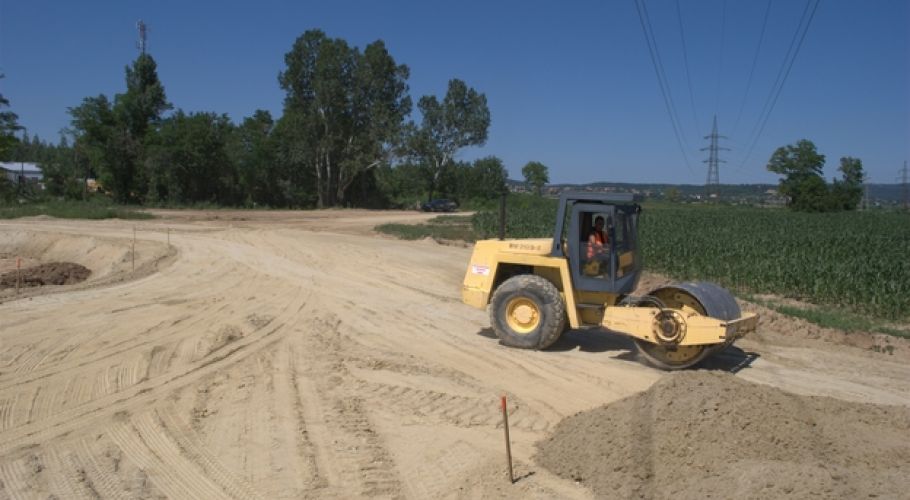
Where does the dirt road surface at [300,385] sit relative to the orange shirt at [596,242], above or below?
below

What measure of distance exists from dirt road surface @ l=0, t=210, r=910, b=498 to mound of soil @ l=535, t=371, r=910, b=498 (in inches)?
15.8

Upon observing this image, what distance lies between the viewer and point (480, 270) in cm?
1128

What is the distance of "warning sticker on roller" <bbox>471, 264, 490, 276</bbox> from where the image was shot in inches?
441

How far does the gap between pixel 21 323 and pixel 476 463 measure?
912cm

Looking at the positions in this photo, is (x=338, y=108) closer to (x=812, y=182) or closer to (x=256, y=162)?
(x=256, y=162)

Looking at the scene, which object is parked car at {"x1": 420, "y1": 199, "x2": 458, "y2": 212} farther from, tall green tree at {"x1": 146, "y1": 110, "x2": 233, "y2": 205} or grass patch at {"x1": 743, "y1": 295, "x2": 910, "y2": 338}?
grass patch at {"x1": 743, "y1": 295, "x2": 910, "y2": 338}

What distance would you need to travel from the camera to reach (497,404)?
8156mm

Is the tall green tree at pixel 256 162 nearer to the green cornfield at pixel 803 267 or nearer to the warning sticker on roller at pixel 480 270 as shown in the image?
the green cornfield at pixel 803 267

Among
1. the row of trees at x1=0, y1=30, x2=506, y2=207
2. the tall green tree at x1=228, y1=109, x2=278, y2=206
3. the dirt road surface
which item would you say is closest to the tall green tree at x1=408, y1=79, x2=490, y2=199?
the row of trees at x1=0, y1=30, x2=506, y2=207

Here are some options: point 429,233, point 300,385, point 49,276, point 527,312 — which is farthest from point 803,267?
point 49,276

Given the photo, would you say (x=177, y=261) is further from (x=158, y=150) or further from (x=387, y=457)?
(x=158, y=150)

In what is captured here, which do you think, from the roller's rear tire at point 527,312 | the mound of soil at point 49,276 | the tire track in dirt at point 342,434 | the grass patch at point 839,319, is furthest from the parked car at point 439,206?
the tire track in dirt at point 342,434

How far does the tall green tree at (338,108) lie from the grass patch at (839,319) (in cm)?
4480

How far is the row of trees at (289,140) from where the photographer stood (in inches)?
1903
